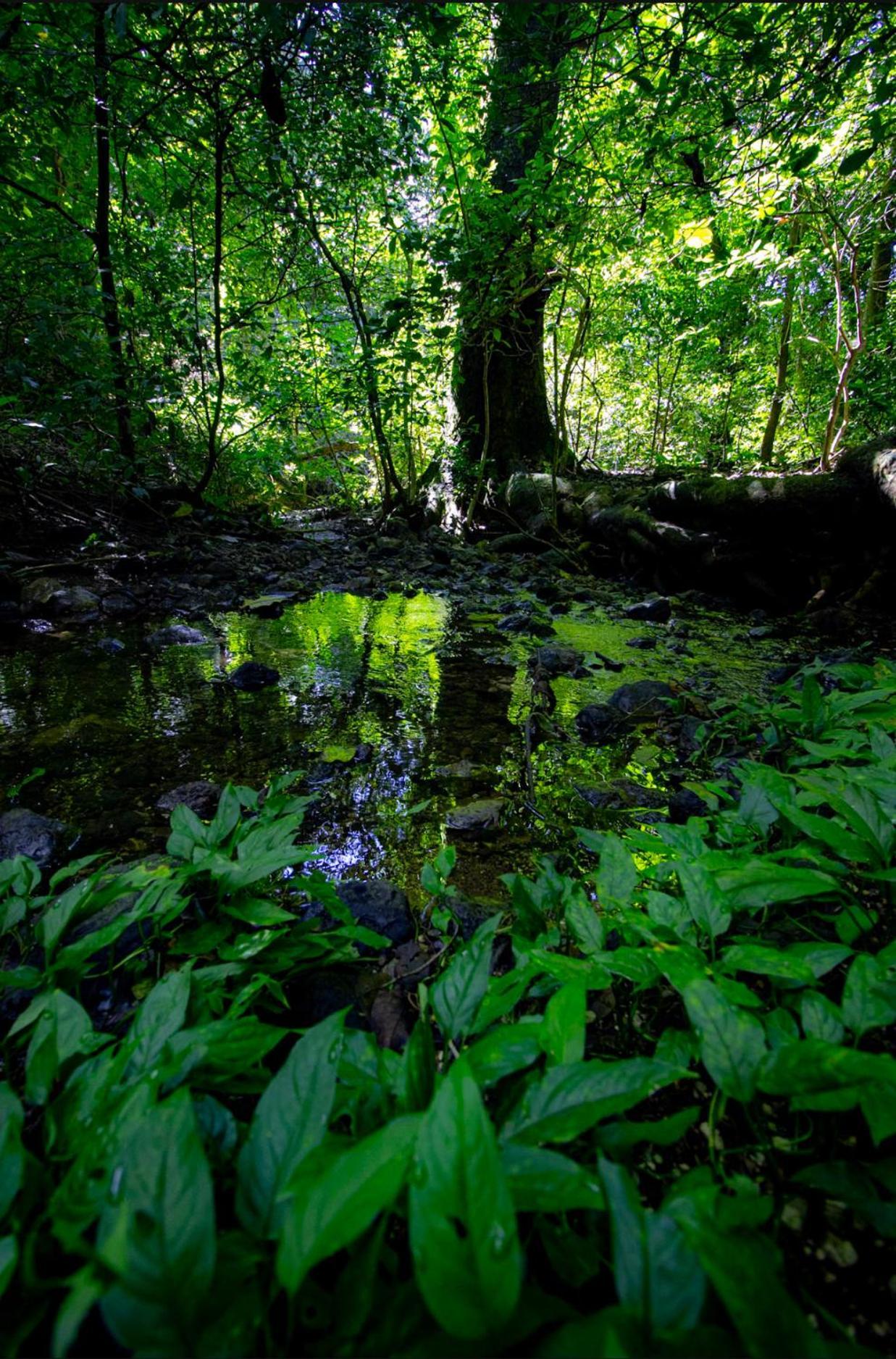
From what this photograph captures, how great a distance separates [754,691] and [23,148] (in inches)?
253

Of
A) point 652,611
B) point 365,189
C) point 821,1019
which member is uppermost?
point 365,189

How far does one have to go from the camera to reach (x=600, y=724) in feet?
8.87

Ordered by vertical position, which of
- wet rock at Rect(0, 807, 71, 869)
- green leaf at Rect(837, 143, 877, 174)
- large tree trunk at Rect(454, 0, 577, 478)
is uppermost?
large tree trunk at Rect(454, 0, 577, 478)

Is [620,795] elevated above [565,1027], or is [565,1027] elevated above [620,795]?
[565,1027]

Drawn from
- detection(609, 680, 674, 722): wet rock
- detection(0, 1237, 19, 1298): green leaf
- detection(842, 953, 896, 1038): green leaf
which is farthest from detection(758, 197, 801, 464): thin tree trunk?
detection(0, 1237, 19, 1298): green leaf

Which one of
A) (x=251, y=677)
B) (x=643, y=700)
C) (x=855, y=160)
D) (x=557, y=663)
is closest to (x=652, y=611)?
(x=557, y=663)

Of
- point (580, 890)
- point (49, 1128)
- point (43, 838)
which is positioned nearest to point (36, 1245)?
point (49, 1128)

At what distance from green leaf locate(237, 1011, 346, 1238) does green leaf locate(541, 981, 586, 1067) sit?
0.96ft

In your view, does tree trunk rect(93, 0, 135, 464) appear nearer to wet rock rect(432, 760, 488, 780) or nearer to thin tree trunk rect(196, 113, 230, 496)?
thin tree trunk rect(196, 113, 230, 496)

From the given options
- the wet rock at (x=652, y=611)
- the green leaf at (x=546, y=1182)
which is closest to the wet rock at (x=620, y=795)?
the green leaf at (x=546, y=1182)

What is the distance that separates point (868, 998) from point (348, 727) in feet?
7.33

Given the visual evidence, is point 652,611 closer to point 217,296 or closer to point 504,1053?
point 504,1053

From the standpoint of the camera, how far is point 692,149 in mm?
3744

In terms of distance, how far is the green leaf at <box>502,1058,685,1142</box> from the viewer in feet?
2.02
